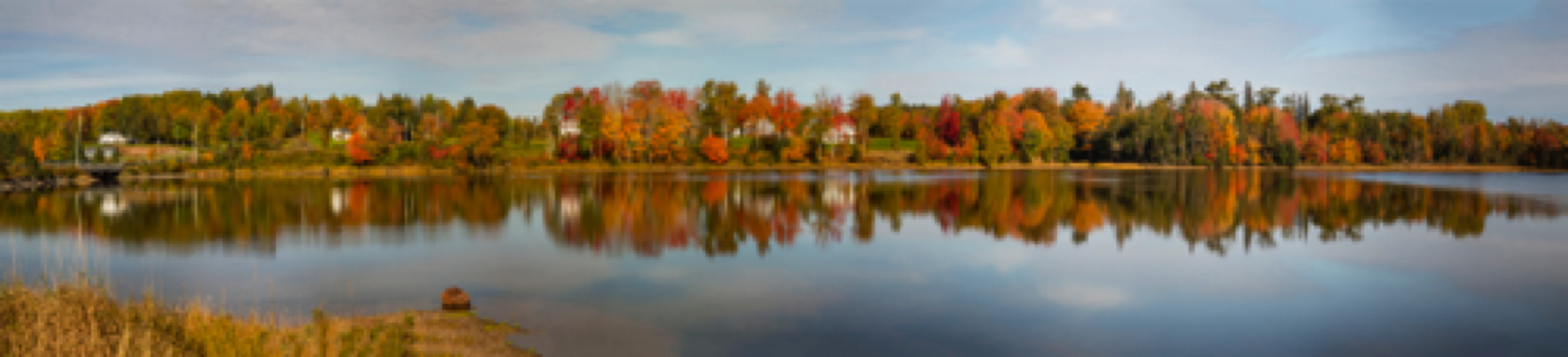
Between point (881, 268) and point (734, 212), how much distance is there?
1260 centimetres

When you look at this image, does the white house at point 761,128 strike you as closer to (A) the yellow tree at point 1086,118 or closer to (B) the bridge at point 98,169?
(A) the yellow tree at point 1086,118

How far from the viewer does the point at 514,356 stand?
884 cm

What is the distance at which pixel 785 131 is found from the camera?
95.1 m

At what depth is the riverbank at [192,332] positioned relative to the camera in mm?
7449

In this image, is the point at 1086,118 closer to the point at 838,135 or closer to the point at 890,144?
the point at 890,144

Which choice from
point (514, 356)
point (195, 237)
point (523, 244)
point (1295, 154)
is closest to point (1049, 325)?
point (514, 356)

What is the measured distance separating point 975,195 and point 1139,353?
28.7m

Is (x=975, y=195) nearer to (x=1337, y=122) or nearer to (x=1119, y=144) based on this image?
(x=1119, y=144)

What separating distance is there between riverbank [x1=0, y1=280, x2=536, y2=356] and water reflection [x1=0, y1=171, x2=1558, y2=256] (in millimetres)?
7906

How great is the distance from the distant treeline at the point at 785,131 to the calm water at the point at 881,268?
49375 millimetres

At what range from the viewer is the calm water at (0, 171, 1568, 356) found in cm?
1027

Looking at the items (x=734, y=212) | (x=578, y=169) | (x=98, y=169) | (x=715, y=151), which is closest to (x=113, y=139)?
(x=98, y=169)

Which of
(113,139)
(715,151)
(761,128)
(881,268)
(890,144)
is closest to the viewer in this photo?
(881,268)

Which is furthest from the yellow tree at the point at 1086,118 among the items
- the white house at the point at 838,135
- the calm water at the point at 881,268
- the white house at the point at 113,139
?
the white house at the point at 113,139
